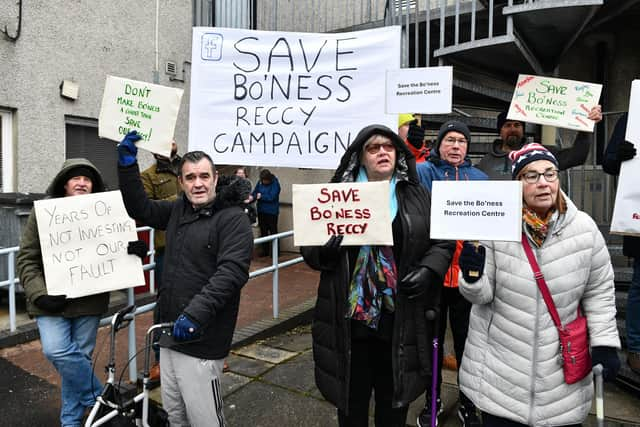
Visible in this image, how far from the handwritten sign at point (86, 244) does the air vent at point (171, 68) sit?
5839mm

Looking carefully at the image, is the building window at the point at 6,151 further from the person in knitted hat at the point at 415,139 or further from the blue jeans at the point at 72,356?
the person in knitted hat at the point at 415,139

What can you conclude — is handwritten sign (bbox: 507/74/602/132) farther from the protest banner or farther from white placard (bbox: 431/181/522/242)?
white placard (bbox: 431/181/522/242)

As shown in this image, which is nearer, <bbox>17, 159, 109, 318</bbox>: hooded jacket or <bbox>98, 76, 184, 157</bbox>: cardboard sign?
<bbox>17, 159, 109, 318</bbox>: hooded jacket

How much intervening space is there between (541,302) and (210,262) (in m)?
1.55

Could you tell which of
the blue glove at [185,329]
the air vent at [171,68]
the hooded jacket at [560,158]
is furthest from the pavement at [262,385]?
the air vent at [171,68]

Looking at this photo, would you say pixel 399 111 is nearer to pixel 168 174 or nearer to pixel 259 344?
pixel 168 174

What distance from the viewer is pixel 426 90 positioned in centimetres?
327

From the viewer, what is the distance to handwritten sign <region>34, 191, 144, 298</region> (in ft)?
9.06

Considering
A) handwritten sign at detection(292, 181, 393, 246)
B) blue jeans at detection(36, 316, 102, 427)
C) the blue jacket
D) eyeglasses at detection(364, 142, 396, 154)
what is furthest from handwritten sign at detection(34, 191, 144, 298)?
the blue jacket

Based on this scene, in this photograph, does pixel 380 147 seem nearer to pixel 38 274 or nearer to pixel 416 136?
pixel 416 136

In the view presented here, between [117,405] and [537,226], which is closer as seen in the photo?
[537,226]

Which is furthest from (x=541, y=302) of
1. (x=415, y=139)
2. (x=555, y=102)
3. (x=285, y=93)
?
(x=285, y=93)

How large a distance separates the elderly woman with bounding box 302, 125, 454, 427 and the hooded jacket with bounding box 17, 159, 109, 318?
1422mm

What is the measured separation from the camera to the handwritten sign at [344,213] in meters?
2.21
